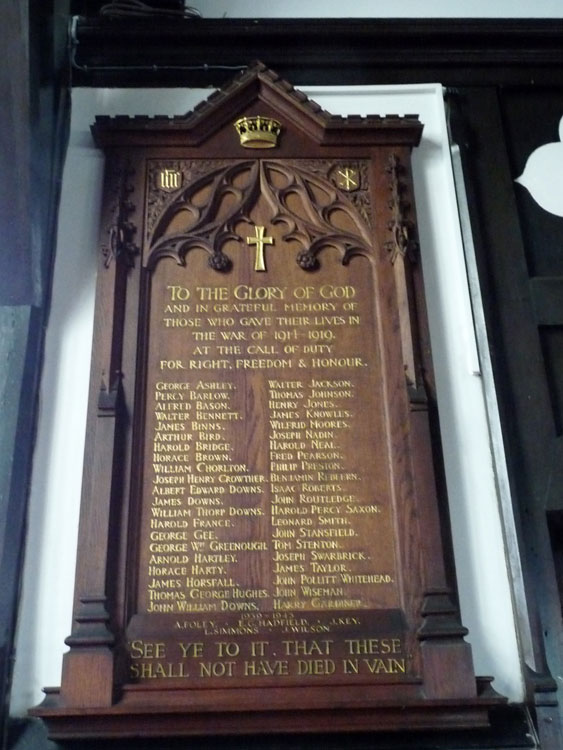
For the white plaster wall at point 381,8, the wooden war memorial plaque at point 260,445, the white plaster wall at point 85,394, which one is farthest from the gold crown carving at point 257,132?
the white plaster wall at point 381,8

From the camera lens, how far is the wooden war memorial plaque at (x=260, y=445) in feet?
8.30

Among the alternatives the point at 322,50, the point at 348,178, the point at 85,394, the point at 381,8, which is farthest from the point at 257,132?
the point at 85,394

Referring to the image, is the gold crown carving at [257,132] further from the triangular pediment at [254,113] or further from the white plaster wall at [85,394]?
the white plaster wall at [85,394]

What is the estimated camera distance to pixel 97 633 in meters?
2.57

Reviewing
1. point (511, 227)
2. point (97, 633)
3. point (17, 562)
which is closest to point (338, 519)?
point (97, 633)

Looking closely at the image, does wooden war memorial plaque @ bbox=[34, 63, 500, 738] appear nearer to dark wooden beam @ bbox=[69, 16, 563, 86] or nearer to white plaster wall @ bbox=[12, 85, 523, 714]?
white plaster wall @ bbox=[12, 85, 523, 714]

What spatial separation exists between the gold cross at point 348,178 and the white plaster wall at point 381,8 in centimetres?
90

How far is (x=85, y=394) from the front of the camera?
2.97 meters

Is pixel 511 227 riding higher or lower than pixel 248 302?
higher

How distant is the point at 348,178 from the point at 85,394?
4.15 ft

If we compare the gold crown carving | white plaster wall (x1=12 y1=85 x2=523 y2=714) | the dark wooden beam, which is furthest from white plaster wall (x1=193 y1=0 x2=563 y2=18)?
the gold crown carving

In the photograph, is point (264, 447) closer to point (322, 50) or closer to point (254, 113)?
point (254, 113)

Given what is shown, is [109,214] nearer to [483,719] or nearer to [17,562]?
[17,562]

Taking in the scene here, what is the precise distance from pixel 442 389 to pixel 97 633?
1.37 meters
